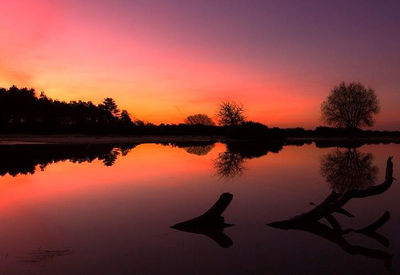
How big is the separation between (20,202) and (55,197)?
4.03ft

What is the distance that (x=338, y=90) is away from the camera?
237 ft

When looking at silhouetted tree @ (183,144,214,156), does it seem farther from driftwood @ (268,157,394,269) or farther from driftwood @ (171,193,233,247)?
driftwood @ (268,157,394,269)

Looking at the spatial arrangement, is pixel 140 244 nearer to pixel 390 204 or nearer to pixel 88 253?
pixel 88 253

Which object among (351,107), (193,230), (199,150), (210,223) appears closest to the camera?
(193,230)

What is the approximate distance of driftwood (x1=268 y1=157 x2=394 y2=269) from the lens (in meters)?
7.03

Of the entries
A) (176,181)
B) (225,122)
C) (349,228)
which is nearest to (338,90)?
(225,122)

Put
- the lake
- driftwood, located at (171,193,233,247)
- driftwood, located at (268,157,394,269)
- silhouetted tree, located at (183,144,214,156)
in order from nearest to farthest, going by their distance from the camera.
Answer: the lake < driftwood, located at (268,157,394,269) < driftwood, located at (171,193,233,247) < silhouetted tree, located at (183,144,214,156)

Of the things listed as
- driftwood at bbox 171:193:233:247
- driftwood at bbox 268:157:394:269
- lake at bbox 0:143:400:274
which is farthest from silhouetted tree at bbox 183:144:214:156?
driftwood at bbox 268:157:394:269

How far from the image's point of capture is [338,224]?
8.16 m

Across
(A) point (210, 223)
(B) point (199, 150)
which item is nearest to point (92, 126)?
(B) point (199, 150)

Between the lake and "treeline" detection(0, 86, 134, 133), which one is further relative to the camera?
"treeline" detection(0, 86, 134, 133)

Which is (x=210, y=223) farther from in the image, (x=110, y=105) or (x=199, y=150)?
(x=110, y=105)

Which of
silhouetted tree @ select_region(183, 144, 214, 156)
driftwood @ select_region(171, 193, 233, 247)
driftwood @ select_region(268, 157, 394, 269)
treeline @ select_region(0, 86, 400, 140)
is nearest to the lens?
driftwood @ select_region(268, 157, 394, 269)

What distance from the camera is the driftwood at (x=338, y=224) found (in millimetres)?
7033
